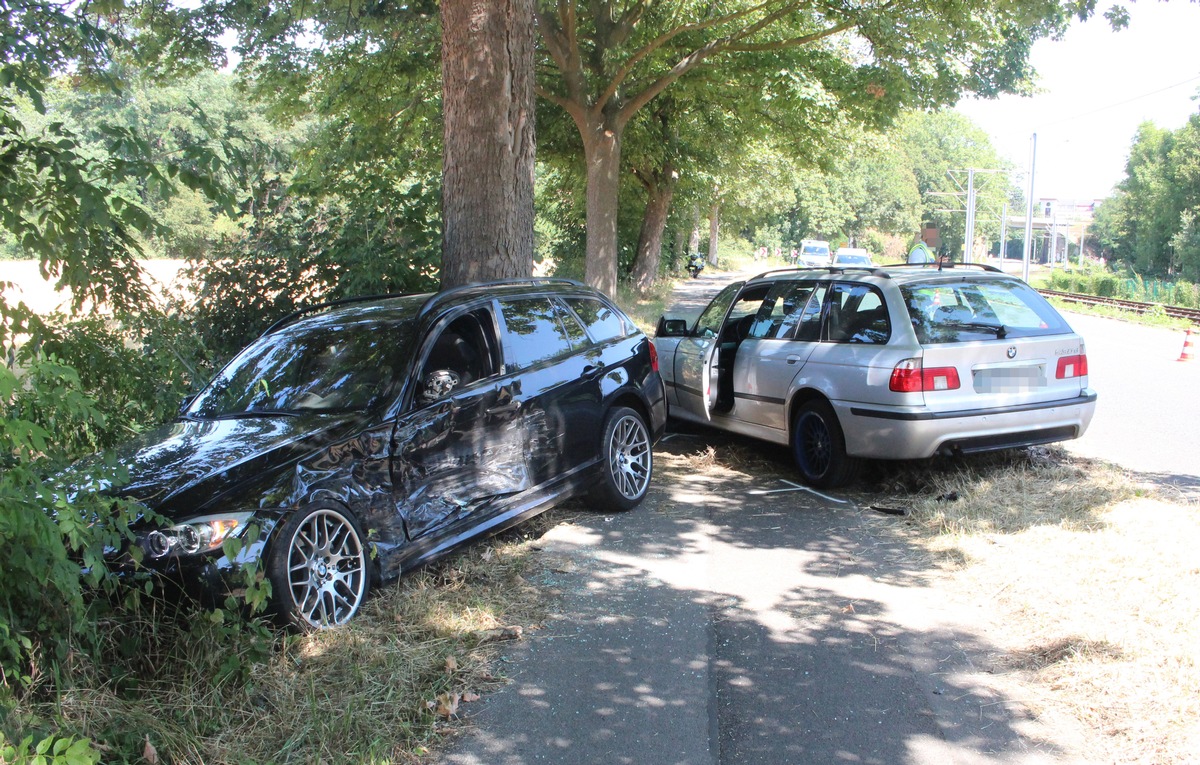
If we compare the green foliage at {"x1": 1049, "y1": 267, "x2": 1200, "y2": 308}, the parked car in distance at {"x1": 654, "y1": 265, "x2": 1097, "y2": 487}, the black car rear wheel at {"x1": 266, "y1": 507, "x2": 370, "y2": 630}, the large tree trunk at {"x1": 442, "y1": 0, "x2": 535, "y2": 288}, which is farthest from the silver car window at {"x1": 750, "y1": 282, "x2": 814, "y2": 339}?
the green foliage at {"x1": 1049, "y1": 267, "x2": 1200, "y2": 308}

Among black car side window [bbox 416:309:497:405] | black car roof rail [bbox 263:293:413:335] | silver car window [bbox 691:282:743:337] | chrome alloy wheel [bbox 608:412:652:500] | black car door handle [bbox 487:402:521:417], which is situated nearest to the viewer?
black car side window [bbox 416:309:497:405]

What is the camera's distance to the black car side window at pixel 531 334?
6.32 meters

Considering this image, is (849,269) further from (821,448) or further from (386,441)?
(386,441)

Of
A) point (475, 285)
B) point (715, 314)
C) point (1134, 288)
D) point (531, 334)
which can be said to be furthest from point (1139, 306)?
point (475, 285)

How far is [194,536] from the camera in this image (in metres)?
4.19

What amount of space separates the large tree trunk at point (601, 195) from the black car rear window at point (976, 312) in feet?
33.4

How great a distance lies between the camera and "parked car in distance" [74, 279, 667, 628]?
4332mm

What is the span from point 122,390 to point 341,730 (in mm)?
4312

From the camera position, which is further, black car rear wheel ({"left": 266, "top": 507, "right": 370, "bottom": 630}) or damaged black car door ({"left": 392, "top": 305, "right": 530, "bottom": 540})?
damaged black car door ({"left": 392, "top": 305, "right": 530, "bottom": 540})

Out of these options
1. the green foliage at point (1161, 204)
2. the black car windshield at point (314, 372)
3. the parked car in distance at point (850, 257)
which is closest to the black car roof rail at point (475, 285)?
the black car windshield at point (314, 372)

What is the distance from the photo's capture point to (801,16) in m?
17.2

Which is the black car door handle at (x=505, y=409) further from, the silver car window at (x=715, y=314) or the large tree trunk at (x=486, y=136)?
the silver car window at (x=715, y=314)

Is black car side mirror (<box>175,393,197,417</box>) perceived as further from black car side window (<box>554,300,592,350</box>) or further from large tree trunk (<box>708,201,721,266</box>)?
large tree trunk (<box>708,201,721,266</box>)

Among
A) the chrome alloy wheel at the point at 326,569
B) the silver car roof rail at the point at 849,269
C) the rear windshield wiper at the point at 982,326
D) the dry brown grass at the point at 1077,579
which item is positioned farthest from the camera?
the silver car roof rail at the point at 849,269
